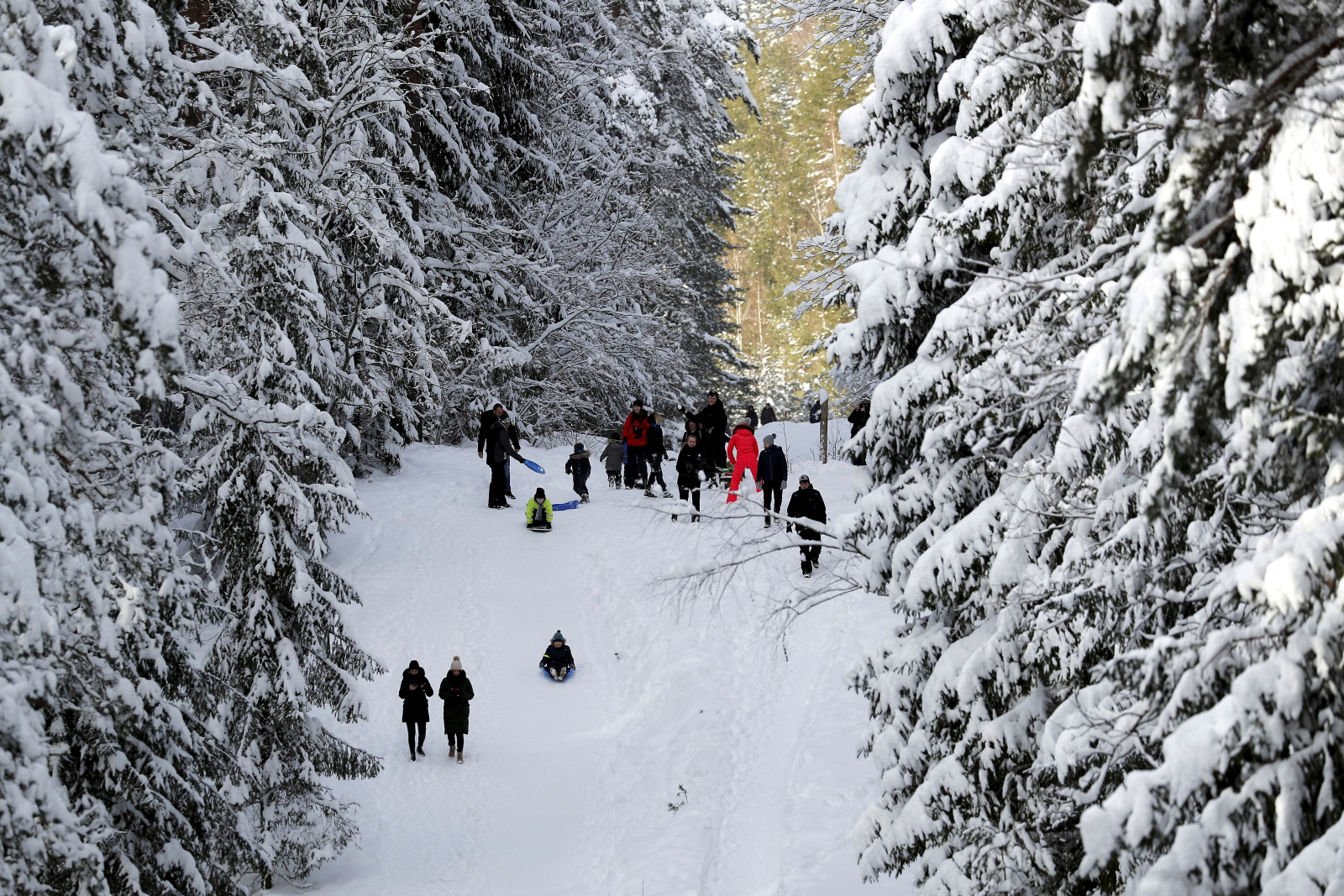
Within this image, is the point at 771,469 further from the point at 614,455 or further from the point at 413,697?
the point at 413,697

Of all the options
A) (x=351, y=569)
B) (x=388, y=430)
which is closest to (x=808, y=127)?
(x=388, y=430)

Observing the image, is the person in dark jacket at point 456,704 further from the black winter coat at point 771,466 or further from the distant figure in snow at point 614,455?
the distant figure in snow at point 614,455

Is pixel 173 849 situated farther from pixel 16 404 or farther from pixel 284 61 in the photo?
pixel 284 61

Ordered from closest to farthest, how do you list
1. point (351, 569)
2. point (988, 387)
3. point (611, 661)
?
point (988, 387) < point (611, 661) < point (351, 569)

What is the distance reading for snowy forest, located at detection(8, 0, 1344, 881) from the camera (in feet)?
12.2

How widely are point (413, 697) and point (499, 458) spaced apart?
25.9 ft

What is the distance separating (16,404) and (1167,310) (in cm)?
568

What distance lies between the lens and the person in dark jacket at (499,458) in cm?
2094

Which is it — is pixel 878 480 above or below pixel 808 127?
below

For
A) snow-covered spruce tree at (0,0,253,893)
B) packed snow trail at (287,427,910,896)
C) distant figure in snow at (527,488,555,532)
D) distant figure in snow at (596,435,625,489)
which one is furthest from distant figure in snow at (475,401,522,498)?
snow-covered spruce tree at (0,0,253,893)

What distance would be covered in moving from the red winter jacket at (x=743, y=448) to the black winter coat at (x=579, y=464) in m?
3.88

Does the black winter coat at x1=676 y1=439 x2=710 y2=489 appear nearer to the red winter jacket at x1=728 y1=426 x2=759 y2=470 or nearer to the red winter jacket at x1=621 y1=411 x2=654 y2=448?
the red winter jacket at x1=728 y1=426 x2=759 y2=470

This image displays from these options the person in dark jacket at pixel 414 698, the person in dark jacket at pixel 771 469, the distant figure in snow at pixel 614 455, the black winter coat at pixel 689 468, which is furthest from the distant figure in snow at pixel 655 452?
the person in dark jacket at pixel 414 698

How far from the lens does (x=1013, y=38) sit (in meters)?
6.83
